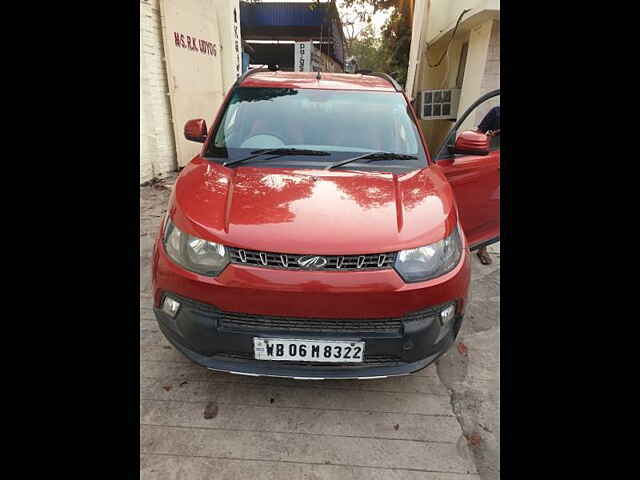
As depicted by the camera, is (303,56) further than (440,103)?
Yes

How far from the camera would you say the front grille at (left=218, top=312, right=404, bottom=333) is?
1778 millimetres

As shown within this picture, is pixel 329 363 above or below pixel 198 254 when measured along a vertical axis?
below

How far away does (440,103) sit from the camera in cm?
764

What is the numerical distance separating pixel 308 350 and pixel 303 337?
7cm

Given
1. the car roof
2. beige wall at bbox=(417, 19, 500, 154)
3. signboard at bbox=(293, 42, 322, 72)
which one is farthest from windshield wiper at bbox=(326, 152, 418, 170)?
signboard at bbox=(293, 42, 322, 72)

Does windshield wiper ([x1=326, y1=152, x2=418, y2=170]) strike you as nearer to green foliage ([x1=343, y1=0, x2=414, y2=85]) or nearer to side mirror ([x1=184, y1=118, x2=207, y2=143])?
side mirror ([x1=184, y1=118, x2=207, y2=143])

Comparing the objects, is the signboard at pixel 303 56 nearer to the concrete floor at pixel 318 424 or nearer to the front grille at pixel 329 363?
the concrete floor at pixel 318 424

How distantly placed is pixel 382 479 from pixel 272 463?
1.69 feet

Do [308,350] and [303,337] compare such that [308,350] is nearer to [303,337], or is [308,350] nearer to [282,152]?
[303,337]

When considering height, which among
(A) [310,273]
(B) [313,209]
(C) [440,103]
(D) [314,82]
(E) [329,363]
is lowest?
(E) [329,363]

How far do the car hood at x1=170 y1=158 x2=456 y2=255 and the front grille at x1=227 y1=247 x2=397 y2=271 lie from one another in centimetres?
3

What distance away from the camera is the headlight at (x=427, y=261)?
1.79 m

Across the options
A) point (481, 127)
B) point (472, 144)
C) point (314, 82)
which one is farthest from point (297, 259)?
point (481, 127)

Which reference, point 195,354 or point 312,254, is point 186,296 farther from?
point 312,254
